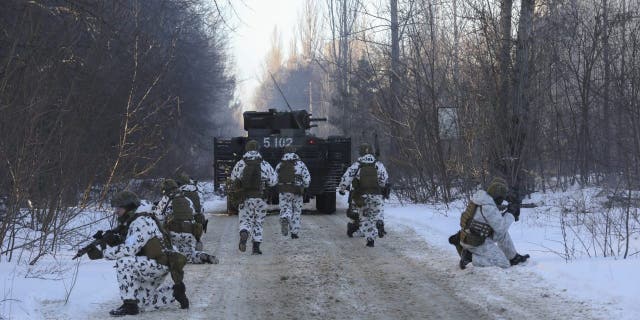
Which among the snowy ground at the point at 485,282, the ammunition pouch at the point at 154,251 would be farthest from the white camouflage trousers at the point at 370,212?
the ammunition pouch at the point at 154,251

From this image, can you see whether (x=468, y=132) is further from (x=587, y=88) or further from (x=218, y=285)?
(x=218, y=285)

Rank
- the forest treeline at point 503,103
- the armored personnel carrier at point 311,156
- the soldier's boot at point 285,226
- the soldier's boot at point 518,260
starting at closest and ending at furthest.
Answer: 1. the soldier's boot at point 518,260
2. the soldier's boot at point 285,226
3. the forest treeline at point 503,103
4. the armored personnel carrier at point 311,156

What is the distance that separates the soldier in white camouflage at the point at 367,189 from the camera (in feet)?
41.9

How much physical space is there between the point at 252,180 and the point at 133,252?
533 cm

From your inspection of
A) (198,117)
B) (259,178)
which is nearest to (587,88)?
(259,178)

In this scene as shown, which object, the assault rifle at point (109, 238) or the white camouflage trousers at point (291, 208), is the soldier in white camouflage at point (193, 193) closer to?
the white camouflage trousers at point (291, 208)

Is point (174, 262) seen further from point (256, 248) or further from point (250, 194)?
point (250, 194)

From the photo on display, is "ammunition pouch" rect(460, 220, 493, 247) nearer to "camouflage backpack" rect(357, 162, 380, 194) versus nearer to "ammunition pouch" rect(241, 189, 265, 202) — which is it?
"camouflage backpack" rect(357, 162, 380, 194)

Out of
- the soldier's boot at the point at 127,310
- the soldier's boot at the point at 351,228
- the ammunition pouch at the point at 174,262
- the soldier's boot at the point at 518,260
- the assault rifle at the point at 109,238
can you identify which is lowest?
the soldier's boot at the point at 127,310

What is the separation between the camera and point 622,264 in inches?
345

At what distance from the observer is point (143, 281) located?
6.95 metres

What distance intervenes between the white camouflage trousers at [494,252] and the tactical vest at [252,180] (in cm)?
383

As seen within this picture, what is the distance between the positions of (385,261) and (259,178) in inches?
104

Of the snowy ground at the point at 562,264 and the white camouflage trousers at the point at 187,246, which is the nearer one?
the snowy ground at the point at 562,264
